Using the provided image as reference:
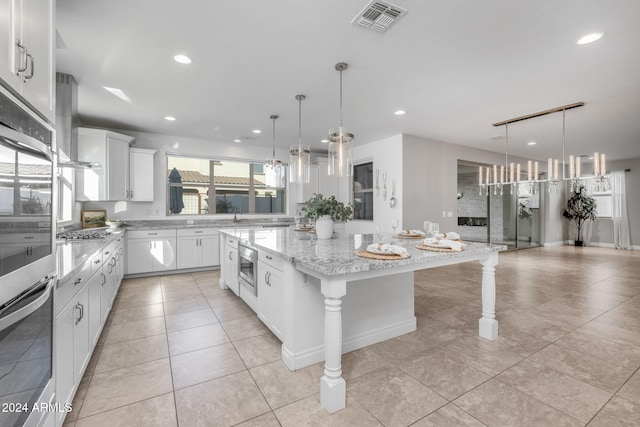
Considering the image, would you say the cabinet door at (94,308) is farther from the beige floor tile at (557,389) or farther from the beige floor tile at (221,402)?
the beige floor tile at (557,389)

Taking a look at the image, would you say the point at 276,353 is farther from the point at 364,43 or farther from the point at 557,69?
the point at 557,69

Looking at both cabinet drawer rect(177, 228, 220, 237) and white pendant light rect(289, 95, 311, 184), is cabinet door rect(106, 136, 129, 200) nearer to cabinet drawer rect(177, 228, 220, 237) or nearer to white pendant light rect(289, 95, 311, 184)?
cabinet drawer rect(177, 228, 220, 237)

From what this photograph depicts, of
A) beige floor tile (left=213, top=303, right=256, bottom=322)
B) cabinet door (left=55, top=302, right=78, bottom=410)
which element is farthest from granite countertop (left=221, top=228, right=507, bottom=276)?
cabinet door (left=55, top=302, right=78, bottom=410)

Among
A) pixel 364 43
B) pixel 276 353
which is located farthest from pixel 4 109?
pixel 364 43

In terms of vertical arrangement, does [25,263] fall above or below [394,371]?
above

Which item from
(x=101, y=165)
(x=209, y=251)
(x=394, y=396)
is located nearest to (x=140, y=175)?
(x=101, y=165)

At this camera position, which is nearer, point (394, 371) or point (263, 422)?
point (263, 422)

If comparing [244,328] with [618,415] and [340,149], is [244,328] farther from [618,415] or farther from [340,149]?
[618,415]

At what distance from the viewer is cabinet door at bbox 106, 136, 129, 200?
4.55 meters

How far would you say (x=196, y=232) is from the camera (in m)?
5.31

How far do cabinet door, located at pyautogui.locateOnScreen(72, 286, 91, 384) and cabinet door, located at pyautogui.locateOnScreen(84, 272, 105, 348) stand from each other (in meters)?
0.07

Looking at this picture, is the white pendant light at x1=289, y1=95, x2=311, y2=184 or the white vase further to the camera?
the white pendant light at x1=289, y1=95, x2=311, y2=184

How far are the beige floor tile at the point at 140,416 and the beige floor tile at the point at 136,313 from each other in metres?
1.56

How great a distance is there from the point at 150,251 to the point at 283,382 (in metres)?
3.98
